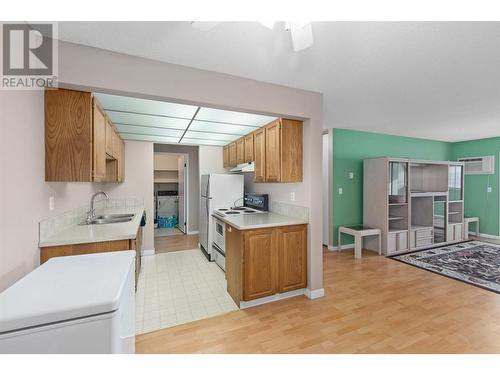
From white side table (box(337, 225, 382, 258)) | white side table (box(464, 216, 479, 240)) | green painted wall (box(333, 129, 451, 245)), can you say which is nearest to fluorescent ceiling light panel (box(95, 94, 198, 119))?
green painted wall (box(333, 129, 451, 245))

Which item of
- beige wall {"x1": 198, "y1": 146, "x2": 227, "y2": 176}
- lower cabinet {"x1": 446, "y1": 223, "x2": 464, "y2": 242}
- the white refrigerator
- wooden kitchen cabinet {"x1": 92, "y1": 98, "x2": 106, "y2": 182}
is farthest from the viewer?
beige wall {"x1": 198, "y1": 146, "x2": 227, "y2": 176}

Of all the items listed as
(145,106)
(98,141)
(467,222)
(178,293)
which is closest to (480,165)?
(467,222)

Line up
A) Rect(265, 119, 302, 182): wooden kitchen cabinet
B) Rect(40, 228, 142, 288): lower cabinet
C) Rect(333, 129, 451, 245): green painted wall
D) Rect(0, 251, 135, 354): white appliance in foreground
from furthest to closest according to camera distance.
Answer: Rect(333, 129, 451, 245): green painted wall → Rect(265, 119, 302, 182): wooden kitchen cabinet → Rect(40, 228, 142, 288): lower cabinet → Rect(0, 251, 135, 354): white appliance in foreground

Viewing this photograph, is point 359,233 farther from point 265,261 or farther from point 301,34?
point 301,34

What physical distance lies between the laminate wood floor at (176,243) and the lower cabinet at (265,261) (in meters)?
2.26

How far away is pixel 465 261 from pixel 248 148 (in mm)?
4045

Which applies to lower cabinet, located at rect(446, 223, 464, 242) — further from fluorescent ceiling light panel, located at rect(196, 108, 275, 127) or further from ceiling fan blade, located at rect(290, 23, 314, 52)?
ceiling fan blade, located at rect(290, 23, 314, 52)

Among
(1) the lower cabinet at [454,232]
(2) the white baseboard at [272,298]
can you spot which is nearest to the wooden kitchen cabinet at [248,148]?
(2) the white baseboard at [272,298]

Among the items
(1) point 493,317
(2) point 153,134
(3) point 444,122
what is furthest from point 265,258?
(3) point 444,122

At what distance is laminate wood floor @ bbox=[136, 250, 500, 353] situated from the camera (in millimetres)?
1748

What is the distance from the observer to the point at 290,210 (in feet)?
9.60

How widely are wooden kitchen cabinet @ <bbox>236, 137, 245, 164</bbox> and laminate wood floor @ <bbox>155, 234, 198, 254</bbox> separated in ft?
6.94

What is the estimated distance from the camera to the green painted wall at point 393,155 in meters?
4.41

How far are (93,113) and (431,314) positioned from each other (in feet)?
12.1
